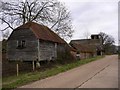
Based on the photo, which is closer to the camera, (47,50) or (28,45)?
(28,45)

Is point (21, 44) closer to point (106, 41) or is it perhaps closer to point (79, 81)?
point (79, 81)

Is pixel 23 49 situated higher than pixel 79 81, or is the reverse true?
pixel 23 49

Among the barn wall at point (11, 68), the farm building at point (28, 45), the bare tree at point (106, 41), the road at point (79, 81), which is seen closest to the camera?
the road at point (79, 81)

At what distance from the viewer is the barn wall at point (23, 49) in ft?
114

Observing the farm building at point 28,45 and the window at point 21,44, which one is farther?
the window at point 21,44

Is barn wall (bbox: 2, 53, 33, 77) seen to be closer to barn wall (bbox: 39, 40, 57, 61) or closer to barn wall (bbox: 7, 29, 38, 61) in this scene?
barn wall (bbox: 7, 29, 38, 61)

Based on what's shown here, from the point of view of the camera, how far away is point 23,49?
3556 cm

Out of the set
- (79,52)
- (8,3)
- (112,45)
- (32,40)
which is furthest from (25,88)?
(112,45)

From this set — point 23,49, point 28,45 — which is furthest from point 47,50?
point 23,49

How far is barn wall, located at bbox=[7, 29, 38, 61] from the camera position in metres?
34.7

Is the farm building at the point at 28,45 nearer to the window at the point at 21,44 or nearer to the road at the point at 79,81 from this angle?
the window at the point at 21,44

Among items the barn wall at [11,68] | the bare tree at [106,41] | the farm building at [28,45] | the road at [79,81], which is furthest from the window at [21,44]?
the bare tree at [106,41]

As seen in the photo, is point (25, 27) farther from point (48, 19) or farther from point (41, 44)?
point (48, 19)

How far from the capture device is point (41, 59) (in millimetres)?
35219
